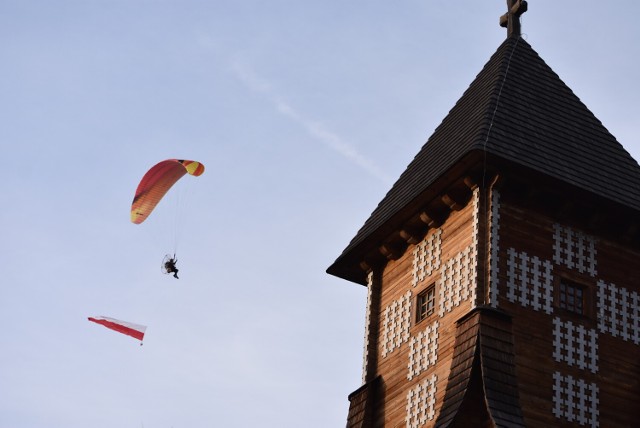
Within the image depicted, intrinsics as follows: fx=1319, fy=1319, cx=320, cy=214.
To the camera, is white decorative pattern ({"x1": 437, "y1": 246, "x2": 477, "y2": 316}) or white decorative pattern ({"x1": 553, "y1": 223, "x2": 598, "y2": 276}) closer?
white decorative pattern ({"x1": 437, "y1": 246, "x2": 477, "y2": 316})

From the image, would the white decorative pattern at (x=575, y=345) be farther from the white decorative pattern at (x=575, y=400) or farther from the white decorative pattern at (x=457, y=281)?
the white decorative pattern at (x=457, y=281)

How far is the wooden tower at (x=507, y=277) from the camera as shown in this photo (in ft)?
85.0

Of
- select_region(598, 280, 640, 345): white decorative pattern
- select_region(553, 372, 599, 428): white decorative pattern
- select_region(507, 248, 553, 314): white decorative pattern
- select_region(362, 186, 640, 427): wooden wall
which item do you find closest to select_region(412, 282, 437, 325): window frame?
select_region(362, 186, 640, 427): wooden wall

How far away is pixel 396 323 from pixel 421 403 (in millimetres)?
2792

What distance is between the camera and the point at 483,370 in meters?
25.3

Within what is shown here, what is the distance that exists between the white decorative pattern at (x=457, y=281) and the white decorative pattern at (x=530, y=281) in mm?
752

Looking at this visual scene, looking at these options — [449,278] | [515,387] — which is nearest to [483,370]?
[515,387]

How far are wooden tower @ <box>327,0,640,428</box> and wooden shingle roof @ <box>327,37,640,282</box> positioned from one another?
0.05 m

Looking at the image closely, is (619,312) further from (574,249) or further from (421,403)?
(421,403)

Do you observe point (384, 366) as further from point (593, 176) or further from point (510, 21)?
point (510, 21)

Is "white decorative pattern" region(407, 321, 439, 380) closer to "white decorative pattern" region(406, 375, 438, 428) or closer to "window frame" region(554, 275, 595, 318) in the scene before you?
"white decorative pattern" region(406, 375, 438, 428)

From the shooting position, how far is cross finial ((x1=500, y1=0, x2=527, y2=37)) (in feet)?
108

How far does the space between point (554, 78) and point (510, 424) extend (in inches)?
420

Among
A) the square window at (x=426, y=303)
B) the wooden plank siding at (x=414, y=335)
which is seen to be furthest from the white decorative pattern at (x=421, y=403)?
the square window at (x=426, y=303)
